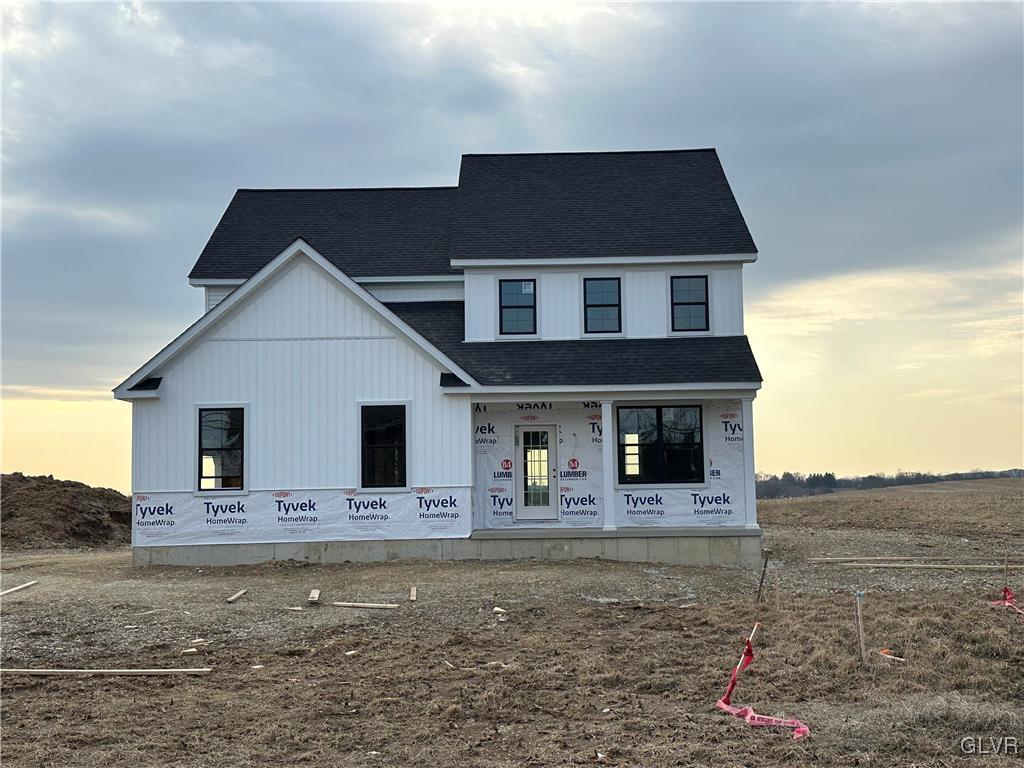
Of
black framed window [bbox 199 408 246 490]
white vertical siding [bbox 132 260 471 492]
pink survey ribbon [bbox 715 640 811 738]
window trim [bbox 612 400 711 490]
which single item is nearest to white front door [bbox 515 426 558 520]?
window trim [bbox 612 400 711 490]

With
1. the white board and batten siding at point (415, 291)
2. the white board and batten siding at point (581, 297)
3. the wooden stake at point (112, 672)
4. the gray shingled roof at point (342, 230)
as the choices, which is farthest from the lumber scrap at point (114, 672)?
the white board and batten siding at point (415, 291)

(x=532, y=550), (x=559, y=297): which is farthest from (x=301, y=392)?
(x=559, y=297)

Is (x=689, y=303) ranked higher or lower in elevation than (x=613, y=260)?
lower

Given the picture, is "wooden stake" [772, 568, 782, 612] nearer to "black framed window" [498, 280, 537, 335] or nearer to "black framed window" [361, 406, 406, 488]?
"black framed window" [498, 280, 537, 335]

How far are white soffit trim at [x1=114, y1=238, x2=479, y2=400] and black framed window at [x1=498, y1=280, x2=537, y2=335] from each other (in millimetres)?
2453

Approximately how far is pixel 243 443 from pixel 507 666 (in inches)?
406

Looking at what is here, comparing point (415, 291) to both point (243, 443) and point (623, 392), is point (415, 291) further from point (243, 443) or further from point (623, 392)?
point (623, 392)

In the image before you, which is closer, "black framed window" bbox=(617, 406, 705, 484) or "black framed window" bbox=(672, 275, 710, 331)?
"black framed window" bbox=(617, 406, 705, 484)

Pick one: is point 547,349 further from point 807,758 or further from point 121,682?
point 807,758

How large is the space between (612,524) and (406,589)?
5.34 m

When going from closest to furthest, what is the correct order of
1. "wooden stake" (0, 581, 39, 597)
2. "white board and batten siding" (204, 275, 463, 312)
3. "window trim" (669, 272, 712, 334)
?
"wooden stake" (0, 581, 39, 597) < "window trim" (669, 272, 712, 334) < "white board and batten siding" (204, 275, 463, 312)

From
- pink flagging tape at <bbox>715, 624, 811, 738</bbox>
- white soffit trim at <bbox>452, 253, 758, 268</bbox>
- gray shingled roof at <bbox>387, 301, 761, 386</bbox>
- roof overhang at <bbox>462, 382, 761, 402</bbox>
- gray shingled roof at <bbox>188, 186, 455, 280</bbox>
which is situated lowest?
pink flagging tape at <bbox>715, 624, 811, 738</bbox>

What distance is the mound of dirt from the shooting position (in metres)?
28.6

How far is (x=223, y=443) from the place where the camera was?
65.0 feet
